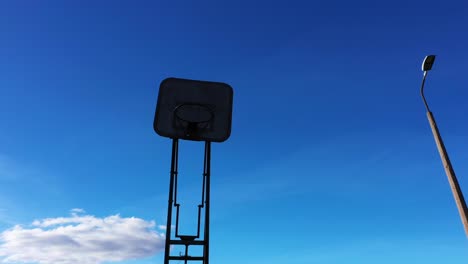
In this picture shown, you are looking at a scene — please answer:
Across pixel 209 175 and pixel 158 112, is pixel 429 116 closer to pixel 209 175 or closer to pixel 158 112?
pixel 209 175

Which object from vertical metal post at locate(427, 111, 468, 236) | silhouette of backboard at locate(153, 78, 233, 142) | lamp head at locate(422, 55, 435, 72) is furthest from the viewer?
lamp head at locate(422, 55, 435, 72)

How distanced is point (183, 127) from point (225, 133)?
3.30 ft

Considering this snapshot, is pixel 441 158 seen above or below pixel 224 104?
below

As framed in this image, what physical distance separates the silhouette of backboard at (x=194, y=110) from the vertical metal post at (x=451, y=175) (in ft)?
15.8

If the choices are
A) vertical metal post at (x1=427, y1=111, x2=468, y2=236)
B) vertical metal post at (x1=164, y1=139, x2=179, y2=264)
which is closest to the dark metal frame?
vertical metal post at (x1=164, y1=139, x2=179, y2=264)

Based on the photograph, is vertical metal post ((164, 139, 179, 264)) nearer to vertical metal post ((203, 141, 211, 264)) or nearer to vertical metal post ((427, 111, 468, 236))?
vertical metal post ((203, 141, 211, 264))

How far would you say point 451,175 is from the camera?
7938 mm

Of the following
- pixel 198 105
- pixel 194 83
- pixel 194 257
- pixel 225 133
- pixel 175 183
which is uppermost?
pixel 194 83

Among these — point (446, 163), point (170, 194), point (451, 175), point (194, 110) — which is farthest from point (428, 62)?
point (170, 194)

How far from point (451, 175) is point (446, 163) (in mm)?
322

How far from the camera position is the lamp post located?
741cm

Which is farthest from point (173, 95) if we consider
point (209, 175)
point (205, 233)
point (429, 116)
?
point (429, 116)

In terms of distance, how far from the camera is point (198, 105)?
9016 mm

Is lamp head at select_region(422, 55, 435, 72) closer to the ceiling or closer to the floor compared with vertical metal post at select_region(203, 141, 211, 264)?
closer to the ceiling
